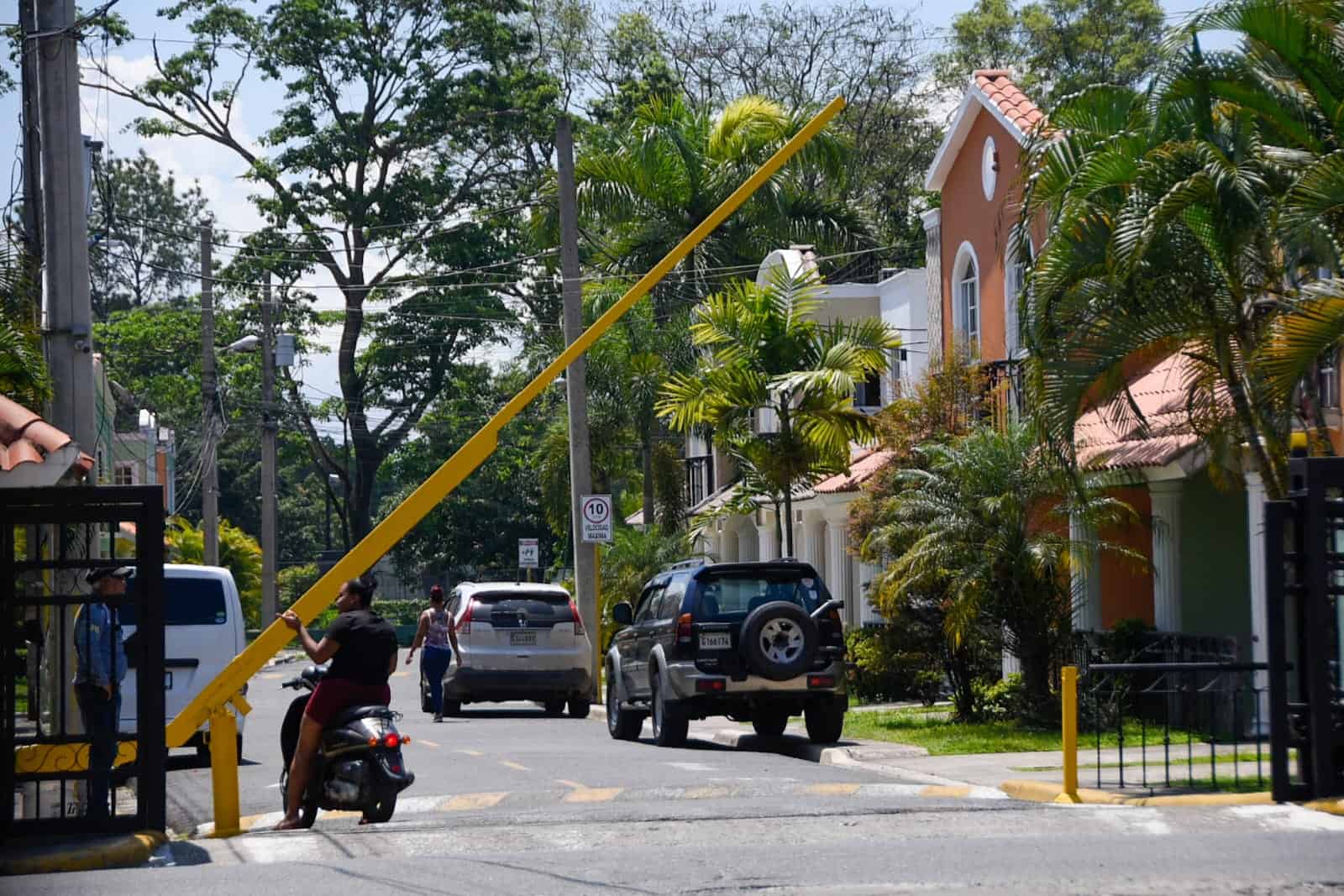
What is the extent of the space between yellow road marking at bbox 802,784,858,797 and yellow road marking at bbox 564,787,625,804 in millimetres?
1430

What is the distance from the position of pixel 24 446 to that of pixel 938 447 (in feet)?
32.2

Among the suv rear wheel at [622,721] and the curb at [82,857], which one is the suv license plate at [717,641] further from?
the curb at [82,857]

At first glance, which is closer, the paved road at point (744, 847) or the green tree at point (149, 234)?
the paved road at point (744, 847)

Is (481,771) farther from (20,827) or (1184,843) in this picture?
(1184,843)

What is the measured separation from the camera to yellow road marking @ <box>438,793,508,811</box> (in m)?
13.0

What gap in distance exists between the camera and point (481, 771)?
15.7m

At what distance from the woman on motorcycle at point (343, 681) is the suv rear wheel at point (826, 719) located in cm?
714

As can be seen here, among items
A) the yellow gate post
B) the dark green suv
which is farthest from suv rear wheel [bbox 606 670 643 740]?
the yellow gate post

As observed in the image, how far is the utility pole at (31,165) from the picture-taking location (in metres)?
15.8

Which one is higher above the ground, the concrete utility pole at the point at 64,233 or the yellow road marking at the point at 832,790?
the concrete utility pole at the point at 64,233

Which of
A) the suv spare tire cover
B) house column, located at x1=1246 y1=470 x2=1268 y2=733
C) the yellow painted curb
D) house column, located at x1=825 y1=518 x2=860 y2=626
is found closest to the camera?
the yellow painted curb

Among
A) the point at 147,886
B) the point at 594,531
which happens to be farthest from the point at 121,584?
the point at 594,531

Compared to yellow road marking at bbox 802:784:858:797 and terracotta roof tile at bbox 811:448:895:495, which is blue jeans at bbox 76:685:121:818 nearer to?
yellow road marking at bbox 802:784:858:797

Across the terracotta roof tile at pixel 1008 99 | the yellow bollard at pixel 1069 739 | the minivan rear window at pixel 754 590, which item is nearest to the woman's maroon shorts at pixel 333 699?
the yellow bollard at pixel 1069 739
